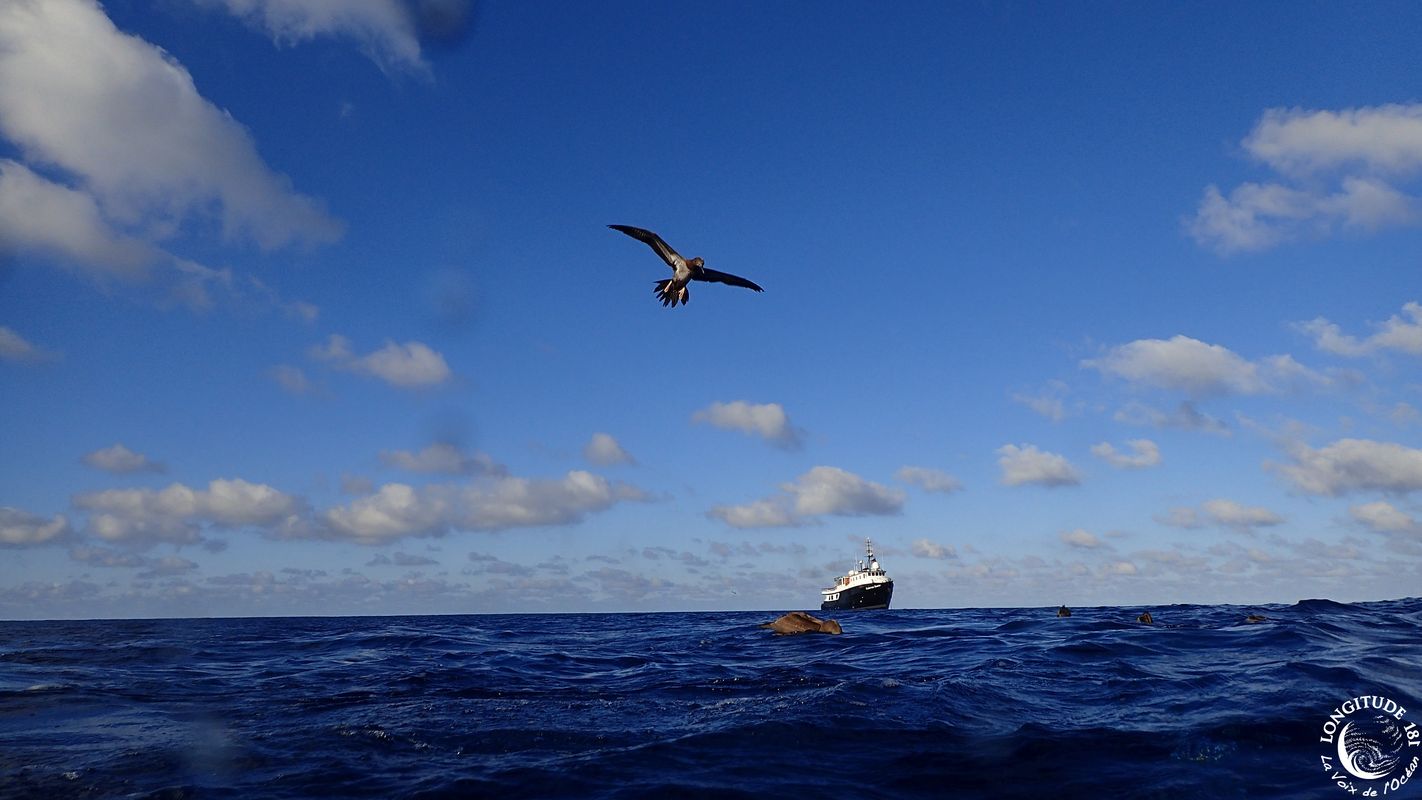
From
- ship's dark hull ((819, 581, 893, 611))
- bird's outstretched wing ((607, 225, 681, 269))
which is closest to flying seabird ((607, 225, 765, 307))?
bird's outstretched wing ((607, 225, 681, 269))

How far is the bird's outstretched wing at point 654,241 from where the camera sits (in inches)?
594

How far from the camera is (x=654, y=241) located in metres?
15.5

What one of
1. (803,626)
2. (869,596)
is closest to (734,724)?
(803,626)

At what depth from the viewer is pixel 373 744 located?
14.3 m

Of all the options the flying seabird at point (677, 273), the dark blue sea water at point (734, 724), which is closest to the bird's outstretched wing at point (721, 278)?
the flying seabird at point (677, 273)

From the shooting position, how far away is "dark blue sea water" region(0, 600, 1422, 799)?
1191cm

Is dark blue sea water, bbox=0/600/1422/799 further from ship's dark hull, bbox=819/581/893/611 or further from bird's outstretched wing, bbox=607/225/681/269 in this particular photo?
ship's dark hull, bbox=819/581/893/611

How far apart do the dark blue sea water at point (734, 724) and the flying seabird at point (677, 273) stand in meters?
8.71

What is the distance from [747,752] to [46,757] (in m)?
13.0

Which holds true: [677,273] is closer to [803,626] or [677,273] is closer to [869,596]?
[803,626]

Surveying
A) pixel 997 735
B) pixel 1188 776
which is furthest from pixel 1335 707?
pixel 997 735

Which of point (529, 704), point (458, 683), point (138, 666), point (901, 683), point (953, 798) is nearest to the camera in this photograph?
point (953, 798)

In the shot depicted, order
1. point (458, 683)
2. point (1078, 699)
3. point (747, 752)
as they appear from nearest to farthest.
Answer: point (747, 752) < point (1078, 699) < point (458, 683)

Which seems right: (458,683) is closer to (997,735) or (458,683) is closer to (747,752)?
(747,752)
